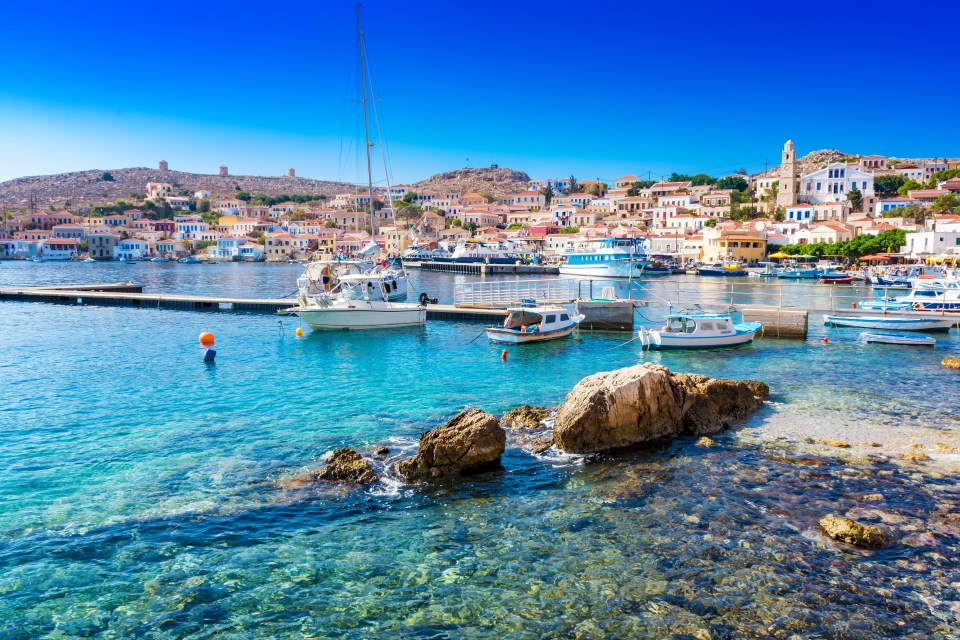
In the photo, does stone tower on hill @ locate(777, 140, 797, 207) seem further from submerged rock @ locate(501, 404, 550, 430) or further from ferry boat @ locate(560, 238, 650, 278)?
submerged rock @ locate(501, 404, 550, 430)

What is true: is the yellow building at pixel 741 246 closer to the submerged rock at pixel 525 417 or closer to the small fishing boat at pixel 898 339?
the small fishing boat at pixel 898 339

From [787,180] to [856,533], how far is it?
120489 millimetres

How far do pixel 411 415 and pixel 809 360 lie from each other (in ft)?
50.3

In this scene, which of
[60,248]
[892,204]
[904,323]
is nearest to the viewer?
[904,323]

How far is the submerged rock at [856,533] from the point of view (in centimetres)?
820

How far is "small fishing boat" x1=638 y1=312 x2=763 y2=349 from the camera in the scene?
23.4m

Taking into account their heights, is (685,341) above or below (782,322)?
below

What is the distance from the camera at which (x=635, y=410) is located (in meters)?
12.4

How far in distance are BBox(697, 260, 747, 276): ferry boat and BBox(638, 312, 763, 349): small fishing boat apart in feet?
183

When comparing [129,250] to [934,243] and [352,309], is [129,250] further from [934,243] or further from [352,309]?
[934,243]

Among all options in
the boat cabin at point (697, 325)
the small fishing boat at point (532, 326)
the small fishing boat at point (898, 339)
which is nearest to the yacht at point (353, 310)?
the small fishing boat at point (532, 326)

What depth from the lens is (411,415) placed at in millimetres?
14984

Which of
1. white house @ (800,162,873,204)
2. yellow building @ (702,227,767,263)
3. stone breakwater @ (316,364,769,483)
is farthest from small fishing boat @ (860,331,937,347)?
white house @ (800,162,873,204)

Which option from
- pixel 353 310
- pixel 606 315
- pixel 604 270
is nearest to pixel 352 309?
pixel 353 310
